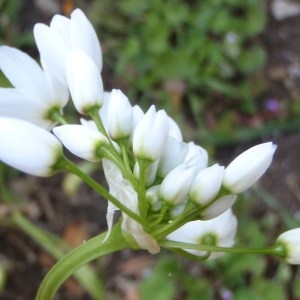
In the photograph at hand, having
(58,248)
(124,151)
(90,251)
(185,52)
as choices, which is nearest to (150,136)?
(124,151)

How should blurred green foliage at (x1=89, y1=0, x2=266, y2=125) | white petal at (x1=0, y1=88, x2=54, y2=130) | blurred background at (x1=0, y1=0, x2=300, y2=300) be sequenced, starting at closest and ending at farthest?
white petal at (x1=0, y1=88, x2=54, y2=130) → blurred background at (x1=0, y1=0, x2=300, y2=300) → blurred green foliage at (x1=89, y1=0, x2=266, y2=125)

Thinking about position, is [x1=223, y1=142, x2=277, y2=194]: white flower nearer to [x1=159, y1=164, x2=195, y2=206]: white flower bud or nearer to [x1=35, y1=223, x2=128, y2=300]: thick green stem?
[x1=159, y1=164, x2=195, y2=206]: white flower bud

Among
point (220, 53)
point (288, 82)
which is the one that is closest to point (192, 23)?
point (220, 53)

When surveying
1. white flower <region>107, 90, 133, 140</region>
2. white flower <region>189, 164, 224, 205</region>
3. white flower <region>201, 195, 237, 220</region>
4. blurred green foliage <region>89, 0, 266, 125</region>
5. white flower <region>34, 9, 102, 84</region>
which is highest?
blurred green foliage <region>89, 0, 266, 125</region>

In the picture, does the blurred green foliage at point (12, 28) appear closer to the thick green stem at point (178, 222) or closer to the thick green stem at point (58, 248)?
the thick green stem at point (58, 248)

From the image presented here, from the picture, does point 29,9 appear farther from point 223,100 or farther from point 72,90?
point 72,90

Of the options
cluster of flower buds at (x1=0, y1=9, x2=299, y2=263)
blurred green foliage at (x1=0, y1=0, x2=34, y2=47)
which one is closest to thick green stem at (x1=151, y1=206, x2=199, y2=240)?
cluster of flower buds at (x1=0, y1=9, x2=299, y2=263)
